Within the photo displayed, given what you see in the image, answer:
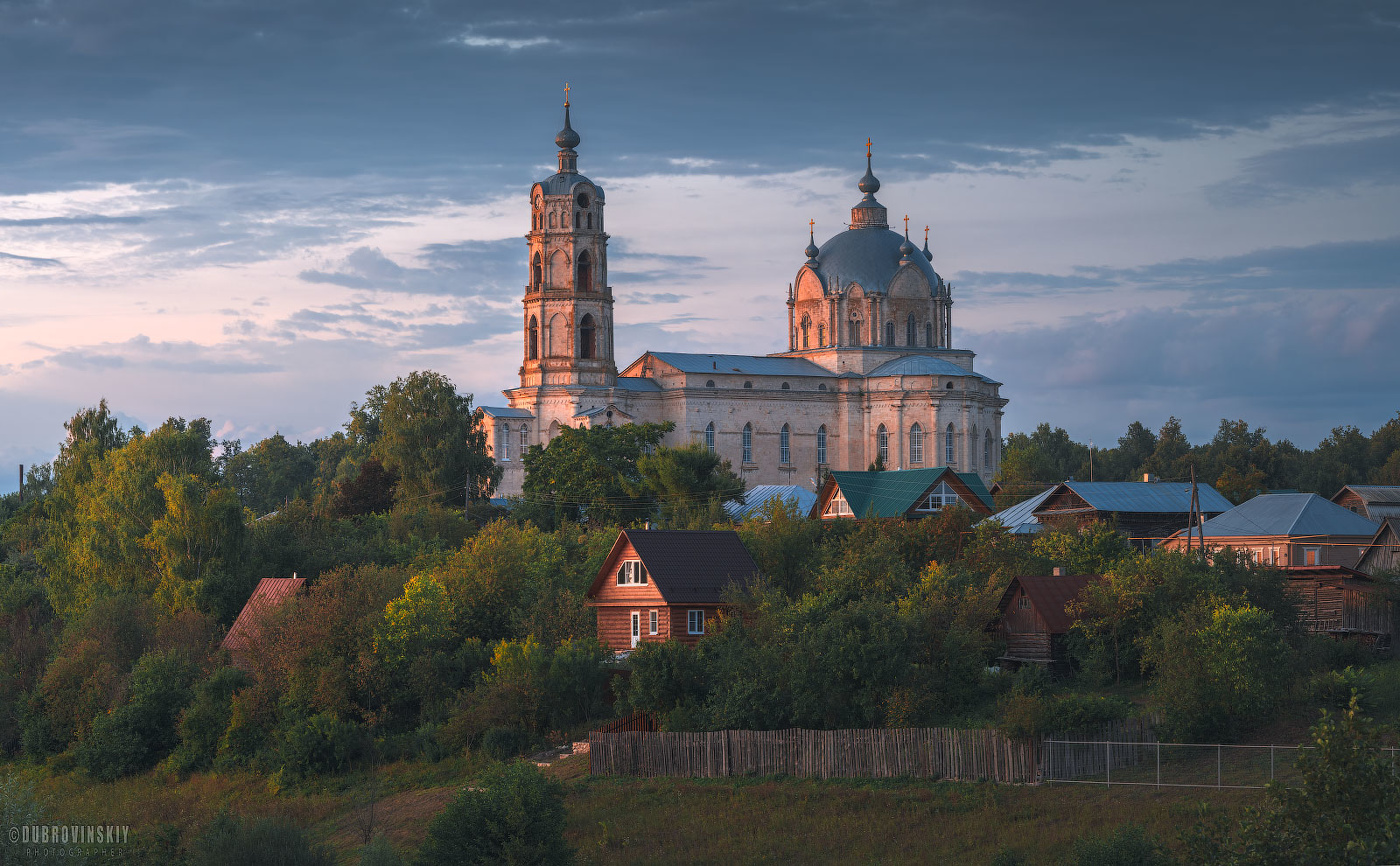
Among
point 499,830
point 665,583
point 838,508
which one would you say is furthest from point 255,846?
point 838,508

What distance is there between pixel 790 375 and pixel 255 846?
66.3 m

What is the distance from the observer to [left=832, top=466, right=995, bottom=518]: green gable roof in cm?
5680

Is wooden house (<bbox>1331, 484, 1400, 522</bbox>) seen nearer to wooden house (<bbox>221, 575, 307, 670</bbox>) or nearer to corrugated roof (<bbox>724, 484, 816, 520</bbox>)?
corrugated roof (<bbox>724, 484, 816, 520</bbox>)

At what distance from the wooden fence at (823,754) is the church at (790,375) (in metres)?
48.7

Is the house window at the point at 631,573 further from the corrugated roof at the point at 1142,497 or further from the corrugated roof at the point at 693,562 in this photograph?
the corrugated roof at the point at 1142,497

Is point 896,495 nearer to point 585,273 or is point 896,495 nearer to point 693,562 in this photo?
point 693,562

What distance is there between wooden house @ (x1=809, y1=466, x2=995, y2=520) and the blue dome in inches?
1602

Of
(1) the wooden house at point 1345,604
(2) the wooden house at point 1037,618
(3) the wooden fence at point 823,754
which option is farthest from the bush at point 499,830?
(1) the wooden house at point 1345,604

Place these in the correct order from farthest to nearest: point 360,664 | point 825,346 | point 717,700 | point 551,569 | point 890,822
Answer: point 825,346 < point 551,569 < point 360,664 < point 717,700 < point 890,822

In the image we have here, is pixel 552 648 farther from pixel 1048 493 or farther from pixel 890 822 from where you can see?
pixel 1048 493

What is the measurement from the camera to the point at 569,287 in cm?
8794

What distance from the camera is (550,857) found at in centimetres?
2892

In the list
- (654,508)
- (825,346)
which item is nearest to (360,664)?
(654,508)

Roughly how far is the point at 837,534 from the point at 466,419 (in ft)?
98.2
